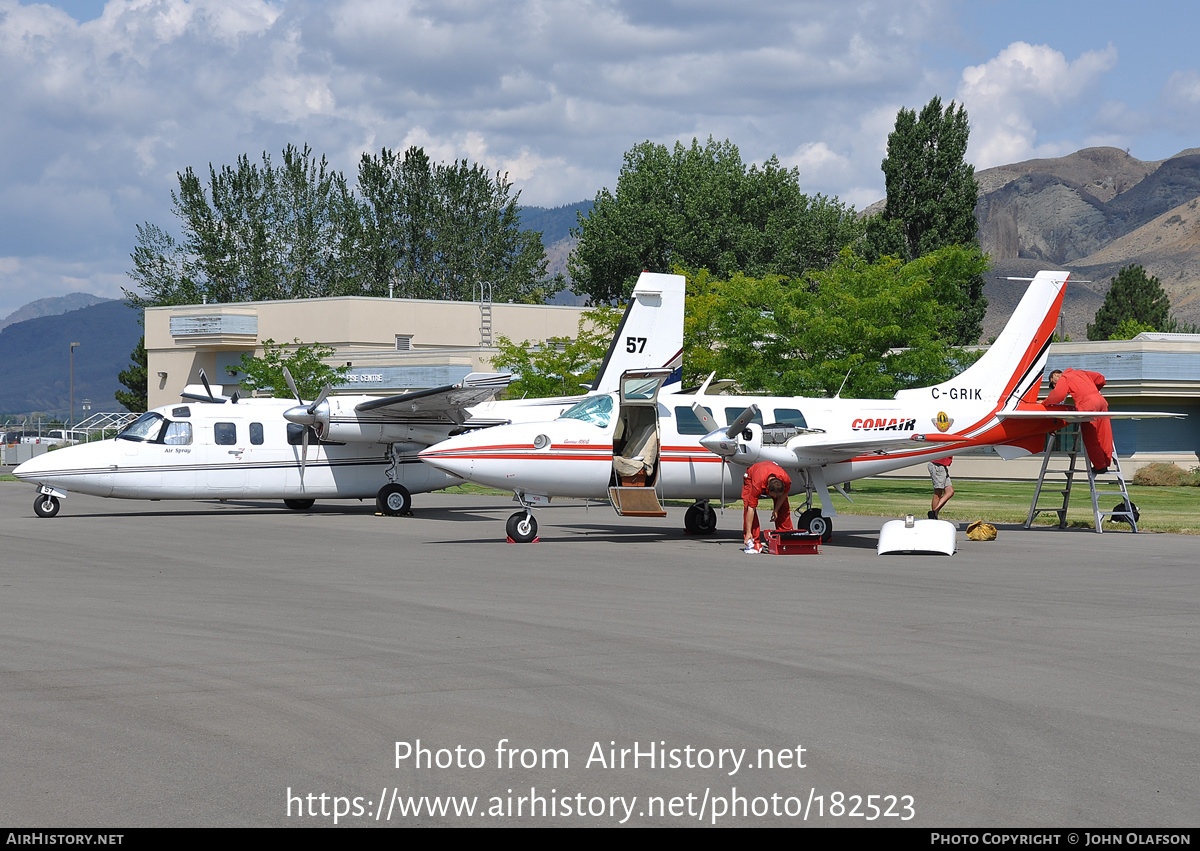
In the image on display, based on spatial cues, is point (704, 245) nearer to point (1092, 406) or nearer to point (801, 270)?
point (801, 270)

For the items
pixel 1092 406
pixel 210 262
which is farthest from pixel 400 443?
pixel 210 262

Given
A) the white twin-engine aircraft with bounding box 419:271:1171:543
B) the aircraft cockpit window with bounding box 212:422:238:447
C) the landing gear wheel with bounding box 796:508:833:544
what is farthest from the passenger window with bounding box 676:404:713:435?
the aircraft cockpit window with bounding box 212:422:238:447

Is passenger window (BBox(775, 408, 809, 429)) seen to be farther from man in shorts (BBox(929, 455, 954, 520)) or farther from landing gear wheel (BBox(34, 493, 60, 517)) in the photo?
landing gear wheel (BBox(34, 493, 60, 517))

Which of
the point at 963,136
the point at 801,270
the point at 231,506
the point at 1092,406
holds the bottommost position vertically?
the point at 231,506

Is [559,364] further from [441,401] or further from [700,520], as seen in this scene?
[700,520]

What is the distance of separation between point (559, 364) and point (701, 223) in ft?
125

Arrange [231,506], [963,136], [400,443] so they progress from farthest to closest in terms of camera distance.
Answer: [963,136], [231,506], [400,443]

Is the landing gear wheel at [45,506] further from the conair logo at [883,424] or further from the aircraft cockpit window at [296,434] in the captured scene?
the conair logo at [883,424]

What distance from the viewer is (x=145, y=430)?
25.7 meters

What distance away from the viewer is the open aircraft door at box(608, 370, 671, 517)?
19828 mm

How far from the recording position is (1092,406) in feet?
74.2

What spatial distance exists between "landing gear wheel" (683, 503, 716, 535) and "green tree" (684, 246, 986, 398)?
1508 cm

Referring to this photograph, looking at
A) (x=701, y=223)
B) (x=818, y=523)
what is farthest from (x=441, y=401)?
(x=701, y=223)

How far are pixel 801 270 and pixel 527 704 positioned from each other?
7608cm
